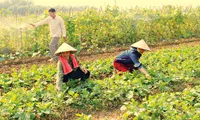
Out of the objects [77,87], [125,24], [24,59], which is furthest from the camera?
[125,24]

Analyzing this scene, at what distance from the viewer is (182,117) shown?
467 cm

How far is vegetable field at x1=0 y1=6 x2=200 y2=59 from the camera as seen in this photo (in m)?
11.4

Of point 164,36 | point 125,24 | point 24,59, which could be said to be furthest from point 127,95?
point 164,36

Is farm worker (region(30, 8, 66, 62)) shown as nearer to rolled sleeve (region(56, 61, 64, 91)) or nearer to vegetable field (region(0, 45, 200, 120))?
vegetable field (region(0, 45, 200, 120))

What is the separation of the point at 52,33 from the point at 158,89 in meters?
4.10

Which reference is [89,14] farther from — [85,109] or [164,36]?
[85,109]

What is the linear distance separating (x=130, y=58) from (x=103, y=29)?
5452 mm

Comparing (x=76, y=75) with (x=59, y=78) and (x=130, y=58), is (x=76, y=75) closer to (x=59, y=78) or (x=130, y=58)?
(x=59, y=78)

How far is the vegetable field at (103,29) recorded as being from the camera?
11.4 m

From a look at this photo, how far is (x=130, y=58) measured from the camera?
7.18 m

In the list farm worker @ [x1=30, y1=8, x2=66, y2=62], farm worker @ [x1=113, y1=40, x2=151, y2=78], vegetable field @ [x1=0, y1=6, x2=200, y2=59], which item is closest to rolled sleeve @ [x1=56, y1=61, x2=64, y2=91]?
farm worker @ [x1=113, y1=40, x2=151, y2=78]

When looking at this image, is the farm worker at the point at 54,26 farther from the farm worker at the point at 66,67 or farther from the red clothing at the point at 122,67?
the farm worker at the point at 66,67

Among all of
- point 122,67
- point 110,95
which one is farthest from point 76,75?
point 122,67

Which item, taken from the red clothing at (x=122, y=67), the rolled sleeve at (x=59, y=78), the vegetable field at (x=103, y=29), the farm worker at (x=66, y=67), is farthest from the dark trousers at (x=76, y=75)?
the vegetable field at (x=103, y=29)
